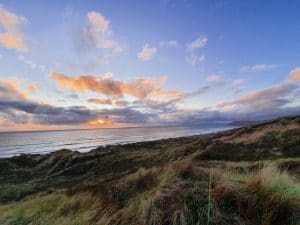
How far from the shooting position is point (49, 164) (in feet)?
131

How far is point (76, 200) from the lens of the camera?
16.4 ft

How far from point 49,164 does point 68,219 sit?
39.5 meters

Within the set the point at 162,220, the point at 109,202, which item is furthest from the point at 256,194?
the point at 109,202

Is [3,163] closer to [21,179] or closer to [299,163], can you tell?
[21,179]

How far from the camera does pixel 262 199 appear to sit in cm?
378

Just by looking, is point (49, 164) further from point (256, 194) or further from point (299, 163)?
point (256, 194)

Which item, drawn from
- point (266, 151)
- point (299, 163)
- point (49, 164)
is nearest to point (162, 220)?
point (299, 163)

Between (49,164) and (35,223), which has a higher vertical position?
(35,223)

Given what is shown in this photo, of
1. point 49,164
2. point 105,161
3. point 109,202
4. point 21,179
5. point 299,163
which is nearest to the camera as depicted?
point 109,202

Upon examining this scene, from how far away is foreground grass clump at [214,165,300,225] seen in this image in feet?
11.7

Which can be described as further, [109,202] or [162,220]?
[109,202]

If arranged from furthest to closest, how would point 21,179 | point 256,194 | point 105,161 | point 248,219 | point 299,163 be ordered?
1. point 105,161
2. point 21,179
3. point 299,163
4. point 256,194
5. point 248,219

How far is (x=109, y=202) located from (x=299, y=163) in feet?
35.1

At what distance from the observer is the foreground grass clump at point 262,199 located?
3.56m
